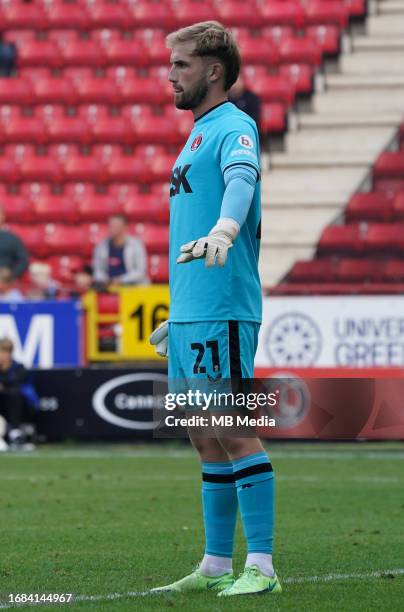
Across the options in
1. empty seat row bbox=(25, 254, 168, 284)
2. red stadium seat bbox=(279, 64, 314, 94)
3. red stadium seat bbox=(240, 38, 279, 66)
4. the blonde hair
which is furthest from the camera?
red stadium seat bbox=(240, 38, 279, 66)

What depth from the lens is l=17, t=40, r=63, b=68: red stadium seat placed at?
2067 centimetres

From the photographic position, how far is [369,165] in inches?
693

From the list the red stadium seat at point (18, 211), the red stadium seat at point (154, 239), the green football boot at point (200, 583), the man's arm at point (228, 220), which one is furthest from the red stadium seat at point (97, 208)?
the man's arm at point (228, 220)

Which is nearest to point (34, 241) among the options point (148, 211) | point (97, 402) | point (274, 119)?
point (148, 211)

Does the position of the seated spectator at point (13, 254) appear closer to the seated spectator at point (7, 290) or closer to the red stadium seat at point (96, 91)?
the seated spectator at point (7, 290)

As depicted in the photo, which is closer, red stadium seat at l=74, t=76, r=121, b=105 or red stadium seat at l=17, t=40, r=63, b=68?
red stadium seat at l=74, t=76, r=121, b=105

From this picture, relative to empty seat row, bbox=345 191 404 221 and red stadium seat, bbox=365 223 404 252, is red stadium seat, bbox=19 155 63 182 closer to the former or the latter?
empty seat row, bbox=345 191 404 221

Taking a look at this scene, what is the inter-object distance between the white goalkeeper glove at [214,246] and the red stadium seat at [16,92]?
53.2 ft

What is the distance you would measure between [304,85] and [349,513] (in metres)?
11.8

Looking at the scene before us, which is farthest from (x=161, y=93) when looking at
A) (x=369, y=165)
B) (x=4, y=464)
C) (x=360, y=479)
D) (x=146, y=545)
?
(x=146, y=545)

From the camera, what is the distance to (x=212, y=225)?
4.70m

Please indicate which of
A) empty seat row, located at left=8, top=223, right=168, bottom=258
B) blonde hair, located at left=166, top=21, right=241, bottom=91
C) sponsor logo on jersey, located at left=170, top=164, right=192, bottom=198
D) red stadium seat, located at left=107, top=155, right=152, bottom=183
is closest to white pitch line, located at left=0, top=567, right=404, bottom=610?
sponsor logo on jersey, located at left=170, top=164, right=192, bottom=198

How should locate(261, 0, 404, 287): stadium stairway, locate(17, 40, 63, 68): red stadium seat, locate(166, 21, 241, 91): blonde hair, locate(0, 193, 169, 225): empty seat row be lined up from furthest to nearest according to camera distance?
locate(17, 40, 63, 68): red stadium seat, locate(0, 193, 169, 225): empty seat row, locate(261, 0, 404, 287): stadium stairway, locate(166, 21, 241, 91): blonde hair

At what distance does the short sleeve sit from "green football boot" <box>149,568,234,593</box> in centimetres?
142
